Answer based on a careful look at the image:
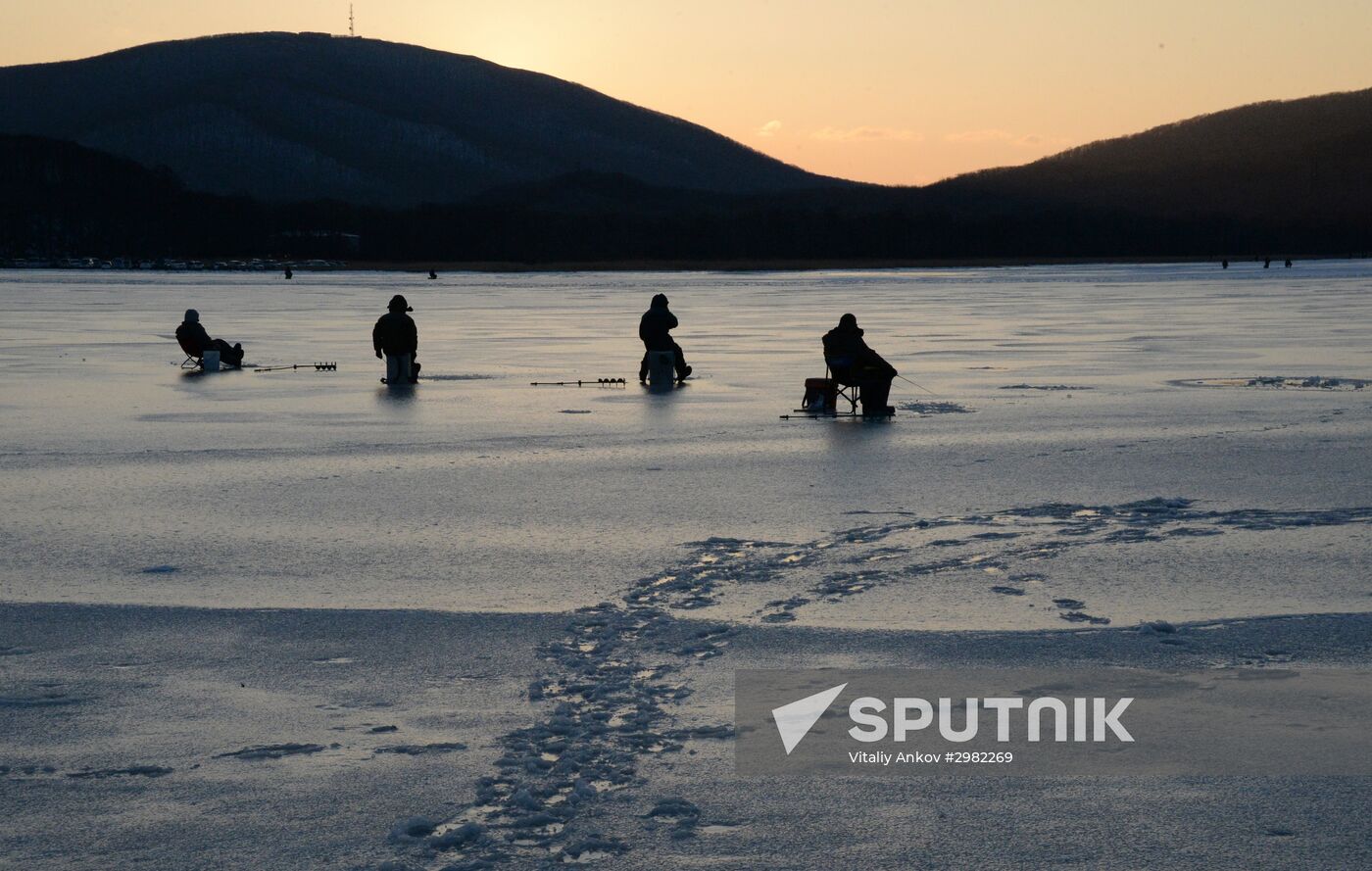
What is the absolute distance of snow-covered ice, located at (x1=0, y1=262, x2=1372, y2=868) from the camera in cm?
467

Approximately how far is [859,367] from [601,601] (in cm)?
967

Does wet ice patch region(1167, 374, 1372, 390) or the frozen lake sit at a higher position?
the frozen lake

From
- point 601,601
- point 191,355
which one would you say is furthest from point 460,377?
point 601,601

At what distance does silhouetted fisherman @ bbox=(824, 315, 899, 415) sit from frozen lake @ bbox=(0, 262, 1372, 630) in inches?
19.3

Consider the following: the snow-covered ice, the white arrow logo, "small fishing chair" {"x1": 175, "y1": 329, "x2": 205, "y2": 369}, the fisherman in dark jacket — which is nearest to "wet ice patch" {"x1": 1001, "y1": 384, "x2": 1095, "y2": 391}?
the snow-covered ice

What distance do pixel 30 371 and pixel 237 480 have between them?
12.8m

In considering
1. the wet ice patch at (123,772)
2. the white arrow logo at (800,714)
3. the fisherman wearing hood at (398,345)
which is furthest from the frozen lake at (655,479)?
the wet ice patch at (123,772)

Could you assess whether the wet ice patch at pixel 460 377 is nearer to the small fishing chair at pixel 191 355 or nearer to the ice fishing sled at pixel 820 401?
the small fishing chair at pixel 191 355

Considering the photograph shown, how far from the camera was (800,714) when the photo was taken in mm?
5754

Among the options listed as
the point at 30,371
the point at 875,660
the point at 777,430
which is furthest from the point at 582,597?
the point at 30,371

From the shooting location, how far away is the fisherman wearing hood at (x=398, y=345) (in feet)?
68.1

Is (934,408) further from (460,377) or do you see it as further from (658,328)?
(460,377)

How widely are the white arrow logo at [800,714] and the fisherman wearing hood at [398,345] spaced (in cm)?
1548

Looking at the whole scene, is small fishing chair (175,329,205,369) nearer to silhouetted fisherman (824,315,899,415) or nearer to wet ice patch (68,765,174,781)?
silhouetted fisherman (824,315,899,415)
